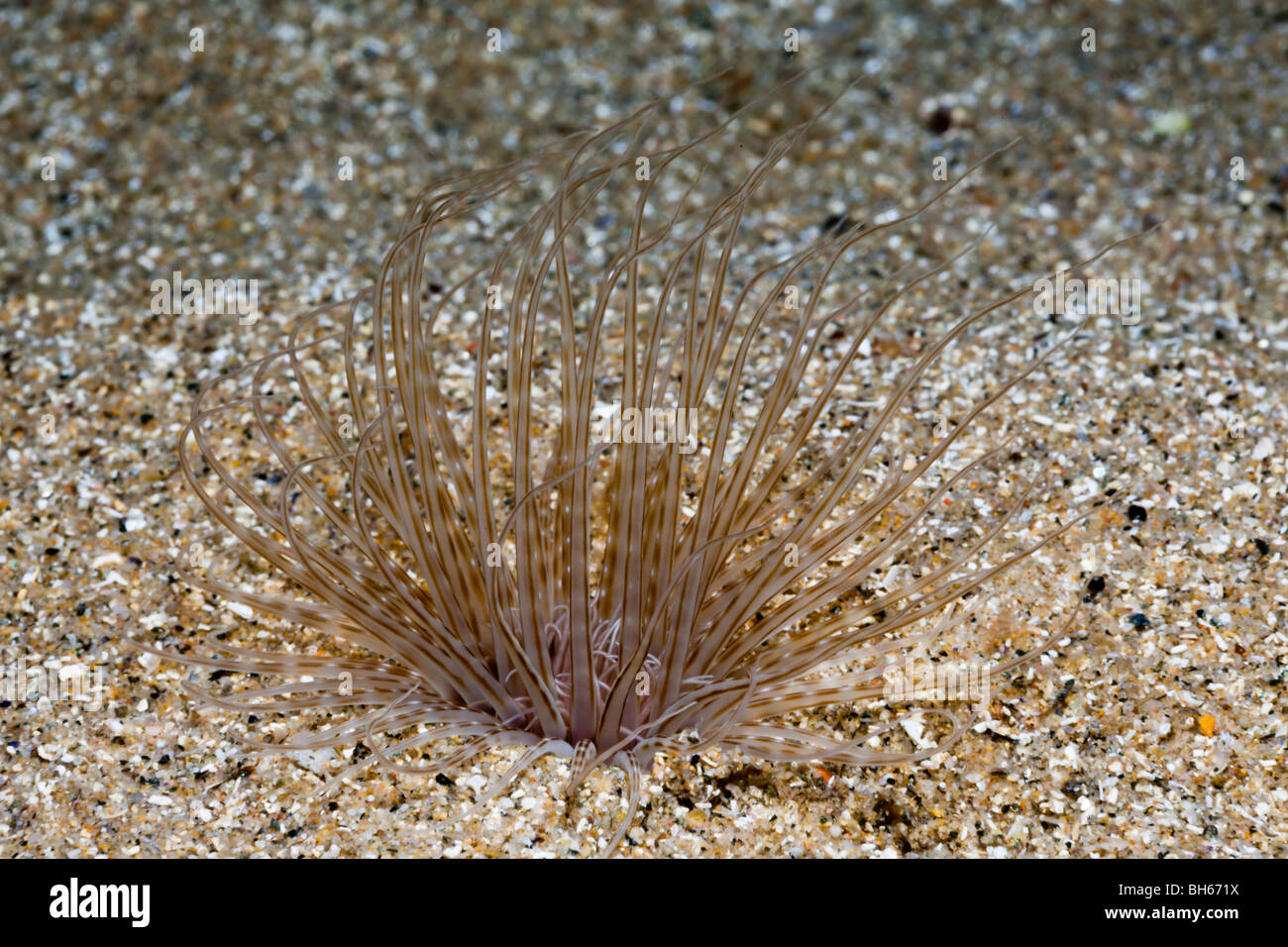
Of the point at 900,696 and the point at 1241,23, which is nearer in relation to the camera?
the point at 900,696

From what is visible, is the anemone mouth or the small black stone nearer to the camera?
the anemone mouth

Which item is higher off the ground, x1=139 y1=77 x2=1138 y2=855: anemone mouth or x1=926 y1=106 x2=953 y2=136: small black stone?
x1=926 y1=106 x2=953 y2=136: small black stone

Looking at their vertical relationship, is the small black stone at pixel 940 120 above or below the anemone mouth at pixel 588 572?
above

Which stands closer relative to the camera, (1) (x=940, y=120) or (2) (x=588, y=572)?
(2) (x=588, y=572)

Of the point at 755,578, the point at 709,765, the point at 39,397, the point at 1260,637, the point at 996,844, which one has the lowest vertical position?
the point at 996,844

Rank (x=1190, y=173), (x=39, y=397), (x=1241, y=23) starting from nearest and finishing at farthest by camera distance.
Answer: (x=39, y=397) → (x=1190, y=173) → (x=1241, y=23)

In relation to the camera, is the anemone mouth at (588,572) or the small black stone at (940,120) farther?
the small black stone at (940,120)

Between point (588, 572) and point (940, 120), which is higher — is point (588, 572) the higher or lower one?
the lower one

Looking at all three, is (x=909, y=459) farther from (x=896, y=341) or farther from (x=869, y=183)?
(x=869, y=183)
